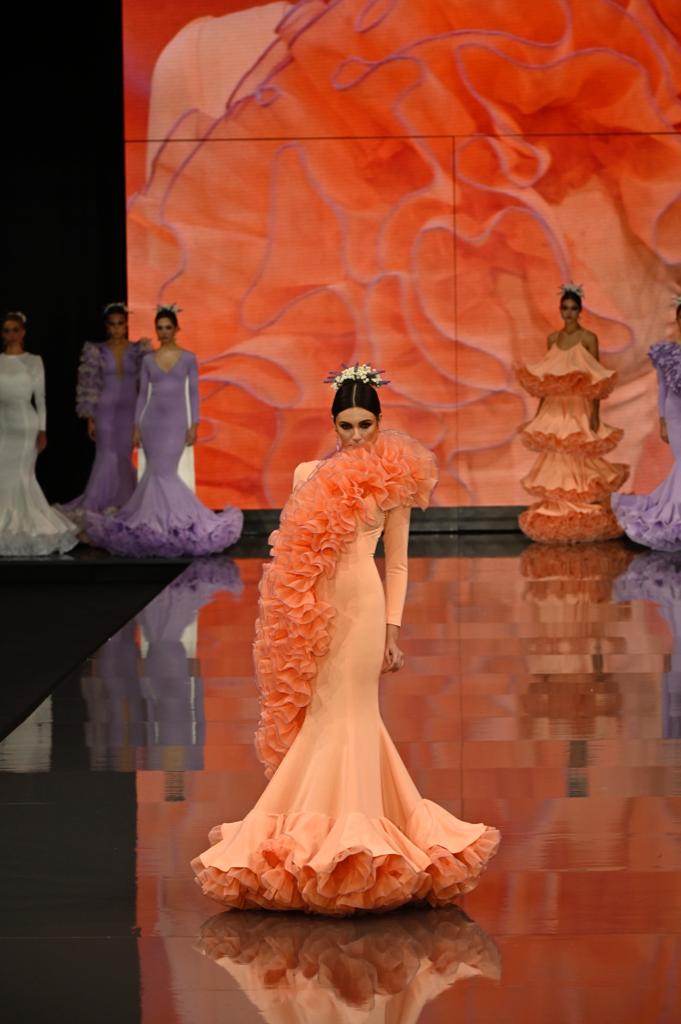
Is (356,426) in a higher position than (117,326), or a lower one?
lower

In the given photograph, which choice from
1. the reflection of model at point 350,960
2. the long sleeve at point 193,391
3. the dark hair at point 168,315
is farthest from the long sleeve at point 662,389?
the reflection of model at point 350,960

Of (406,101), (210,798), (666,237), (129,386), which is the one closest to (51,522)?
(129,386)

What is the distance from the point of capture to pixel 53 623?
30.1 ft

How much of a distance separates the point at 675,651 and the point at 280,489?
701cm

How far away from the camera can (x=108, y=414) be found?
499 inches

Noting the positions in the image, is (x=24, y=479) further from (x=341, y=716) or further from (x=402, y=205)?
(x=341, y=716)

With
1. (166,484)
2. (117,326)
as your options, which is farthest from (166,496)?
(117,326)

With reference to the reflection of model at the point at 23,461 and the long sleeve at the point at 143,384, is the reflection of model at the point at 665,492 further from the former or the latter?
the reflection of model at the point at 23,461

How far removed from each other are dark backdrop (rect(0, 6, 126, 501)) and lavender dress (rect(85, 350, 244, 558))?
2.19m

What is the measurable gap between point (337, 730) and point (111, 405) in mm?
8968

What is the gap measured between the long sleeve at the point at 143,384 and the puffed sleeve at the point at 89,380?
84 cm

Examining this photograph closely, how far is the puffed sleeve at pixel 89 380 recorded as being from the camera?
1259cm

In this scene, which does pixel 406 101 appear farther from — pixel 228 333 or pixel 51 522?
pixel 51 522

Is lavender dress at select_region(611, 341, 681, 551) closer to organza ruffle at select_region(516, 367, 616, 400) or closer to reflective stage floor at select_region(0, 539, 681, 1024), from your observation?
organza ruffle at select_region(516, 367, 616, 400)
